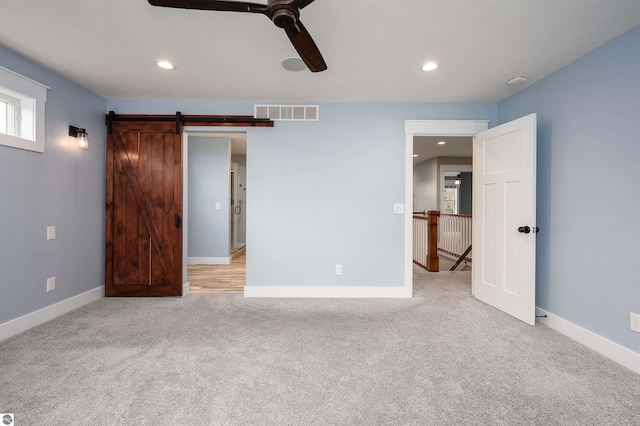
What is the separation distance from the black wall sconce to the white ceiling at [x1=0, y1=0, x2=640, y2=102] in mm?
509

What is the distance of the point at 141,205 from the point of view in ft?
11.3

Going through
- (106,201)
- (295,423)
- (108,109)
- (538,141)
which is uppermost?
(108,109)

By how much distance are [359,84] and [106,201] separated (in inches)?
131

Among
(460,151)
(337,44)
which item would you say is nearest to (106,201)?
(337,44)

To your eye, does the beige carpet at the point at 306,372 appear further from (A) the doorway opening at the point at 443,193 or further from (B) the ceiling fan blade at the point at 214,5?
(A) the doorway opening at the point at 443,193

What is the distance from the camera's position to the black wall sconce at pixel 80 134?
118 inches

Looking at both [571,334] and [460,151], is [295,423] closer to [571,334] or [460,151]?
[571,334]

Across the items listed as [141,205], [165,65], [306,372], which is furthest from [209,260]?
[306,372]

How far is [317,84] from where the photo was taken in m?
2.96

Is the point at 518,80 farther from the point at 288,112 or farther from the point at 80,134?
the point at 80,134

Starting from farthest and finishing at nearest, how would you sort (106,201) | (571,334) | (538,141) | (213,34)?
(106,201), (538,141), (571,334), (213,34)

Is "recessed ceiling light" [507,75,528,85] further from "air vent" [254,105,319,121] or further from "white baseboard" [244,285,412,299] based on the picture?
"white baseboard" [244,285,412,299]

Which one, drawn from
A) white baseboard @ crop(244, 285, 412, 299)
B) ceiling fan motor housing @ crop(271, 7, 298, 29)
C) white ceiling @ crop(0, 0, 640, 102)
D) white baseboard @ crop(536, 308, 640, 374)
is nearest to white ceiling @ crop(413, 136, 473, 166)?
white ceiling @ crop(0, 0, 640, 102)

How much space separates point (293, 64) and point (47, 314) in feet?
11.0
